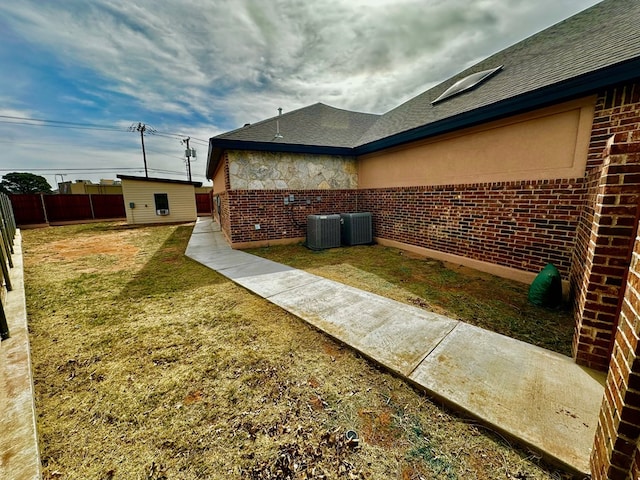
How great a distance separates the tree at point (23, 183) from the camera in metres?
35.6

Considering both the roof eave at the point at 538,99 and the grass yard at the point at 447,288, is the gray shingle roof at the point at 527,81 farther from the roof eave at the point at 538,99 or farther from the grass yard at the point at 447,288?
the grass yard at the point at 447,288

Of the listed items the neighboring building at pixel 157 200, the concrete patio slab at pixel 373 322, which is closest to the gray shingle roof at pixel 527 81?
the concrete patio slab at pixel 373 322

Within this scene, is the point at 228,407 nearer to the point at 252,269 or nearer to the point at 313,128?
the point at 252,269

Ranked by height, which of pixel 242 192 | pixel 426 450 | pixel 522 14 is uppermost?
pixel 522 14

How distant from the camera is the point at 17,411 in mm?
1712

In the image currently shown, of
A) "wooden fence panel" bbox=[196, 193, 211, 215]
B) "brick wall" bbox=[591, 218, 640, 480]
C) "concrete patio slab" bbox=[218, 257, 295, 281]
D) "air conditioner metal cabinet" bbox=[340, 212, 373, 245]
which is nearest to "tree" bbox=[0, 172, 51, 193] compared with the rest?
"wooden fence panel" bbox=[196, 193, 211, 215]

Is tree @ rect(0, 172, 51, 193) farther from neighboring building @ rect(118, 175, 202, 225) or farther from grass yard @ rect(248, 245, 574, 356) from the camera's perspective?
grass yard @ rect(248, 245, 574, 356)

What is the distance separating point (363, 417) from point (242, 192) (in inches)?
260

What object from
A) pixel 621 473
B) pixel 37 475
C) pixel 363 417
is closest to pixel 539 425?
pixel 621 473

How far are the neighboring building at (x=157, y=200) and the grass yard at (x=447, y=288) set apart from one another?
1277cm

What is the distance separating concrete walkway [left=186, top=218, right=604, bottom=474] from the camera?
5.20ft

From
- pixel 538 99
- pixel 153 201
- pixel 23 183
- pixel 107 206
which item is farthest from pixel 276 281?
pixel 23 183

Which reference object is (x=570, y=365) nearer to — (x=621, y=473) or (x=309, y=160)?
(x=621, y=473)

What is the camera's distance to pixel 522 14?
5477mm
